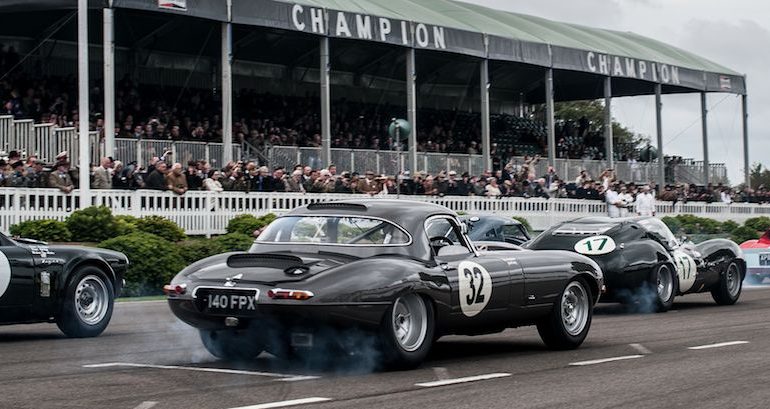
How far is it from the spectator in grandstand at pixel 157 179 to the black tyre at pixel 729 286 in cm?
1210

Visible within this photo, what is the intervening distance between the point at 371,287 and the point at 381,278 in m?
0.14

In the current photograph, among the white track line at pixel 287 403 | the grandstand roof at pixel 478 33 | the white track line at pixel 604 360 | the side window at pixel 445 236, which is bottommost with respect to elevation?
the white track line at pixel 604 360

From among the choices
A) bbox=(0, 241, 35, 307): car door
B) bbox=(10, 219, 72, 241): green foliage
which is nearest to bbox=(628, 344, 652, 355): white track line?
bbox=(0, 241, 35, 307): car door

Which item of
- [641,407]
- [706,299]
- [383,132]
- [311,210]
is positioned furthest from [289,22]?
[641,407]

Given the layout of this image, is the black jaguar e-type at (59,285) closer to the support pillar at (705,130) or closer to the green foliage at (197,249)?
the green foliage at (197,249)

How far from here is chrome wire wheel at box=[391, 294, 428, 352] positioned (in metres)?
9.98

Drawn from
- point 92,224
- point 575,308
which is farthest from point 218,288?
point 92,224

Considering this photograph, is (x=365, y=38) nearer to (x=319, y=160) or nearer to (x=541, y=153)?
(x=319, y=160)

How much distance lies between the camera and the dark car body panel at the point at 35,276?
39.8 ft

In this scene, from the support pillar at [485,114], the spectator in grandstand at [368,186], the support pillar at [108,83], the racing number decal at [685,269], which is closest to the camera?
the racing number decal at [685,269]

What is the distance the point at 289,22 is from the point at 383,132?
11281mm

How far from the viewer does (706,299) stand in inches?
825

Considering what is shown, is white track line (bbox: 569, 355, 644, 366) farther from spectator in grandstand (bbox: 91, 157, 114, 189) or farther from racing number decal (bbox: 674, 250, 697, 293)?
spectator in grandstand (bbox: 91, 157, 114, 189)

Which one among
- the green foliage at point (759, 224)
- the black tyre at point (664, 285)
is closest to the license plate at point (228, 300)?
the black tyre at point (664, 285)
